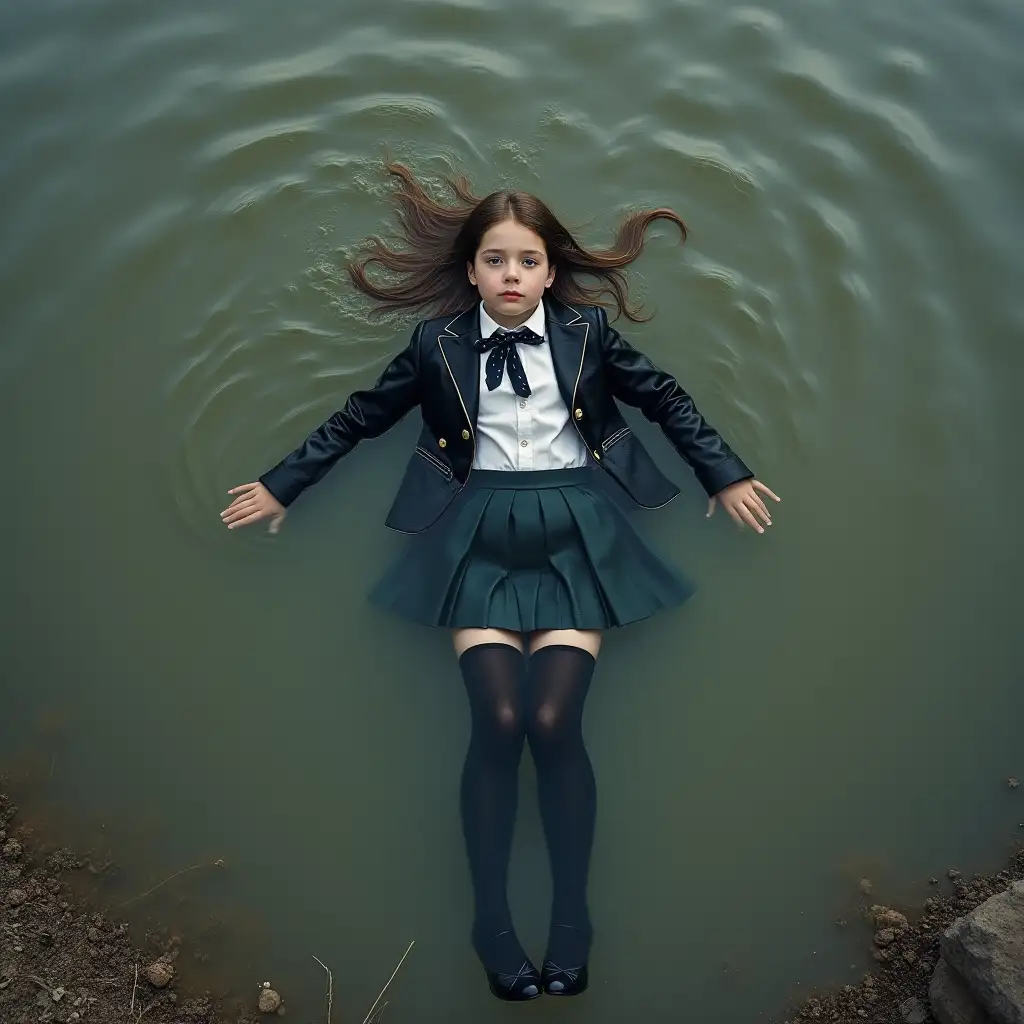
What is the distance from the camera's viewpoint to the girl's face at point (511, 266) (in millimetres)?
3635

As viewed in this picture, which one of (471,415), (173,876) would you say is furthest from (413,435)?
(173,876)

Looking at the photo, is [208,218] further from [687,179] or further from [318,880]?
[318,880]

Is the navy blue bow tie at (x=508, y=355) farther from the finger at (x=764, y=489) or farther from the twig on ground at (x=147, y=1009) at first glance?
the twig on ground at (x=147, y=1009)

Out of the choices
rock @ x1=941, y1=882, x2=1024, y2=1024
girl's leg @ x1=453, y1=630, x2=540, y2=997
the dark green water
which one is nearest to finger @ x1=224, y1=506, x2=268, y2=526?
the dark green water

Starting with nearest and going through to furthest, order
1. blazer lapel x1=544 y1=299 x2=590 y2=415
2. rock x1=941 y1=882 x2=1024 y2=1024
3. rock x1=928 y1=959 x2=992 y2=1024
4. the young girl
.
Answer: rock x1=941 y1=882 x2=1024 y2=1024, rock x1=928 y1=959 x2=992 y2=1024, the young girl, blazer lapel x1=544 y1=299 x2=590 y2=415

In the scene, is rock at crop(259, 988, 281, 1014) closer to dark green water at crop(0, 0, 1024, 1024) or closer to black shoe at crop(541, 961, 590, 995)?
dark green water at crop(0, 0, 1024, 1024)

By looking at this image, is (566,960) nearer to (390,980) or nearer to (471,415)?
(390,980)

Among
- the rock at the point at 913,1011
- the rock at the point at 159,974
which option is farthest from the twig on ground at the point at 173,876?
the rock at the point at 913,1011

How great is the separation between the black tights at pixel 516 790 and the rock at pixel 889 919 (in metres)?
0.91

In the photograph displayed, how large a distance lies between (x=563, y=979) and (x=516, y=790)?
0.53 m

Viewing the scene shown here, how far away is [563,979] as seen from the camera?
344 cm

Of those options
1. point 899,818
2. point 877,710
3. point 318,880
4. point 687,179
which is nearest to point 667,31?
point 687,179

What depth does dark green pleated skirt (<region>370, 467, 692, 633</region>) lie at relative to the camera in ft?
12.0

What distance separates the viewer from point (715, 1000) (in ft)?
12.1
